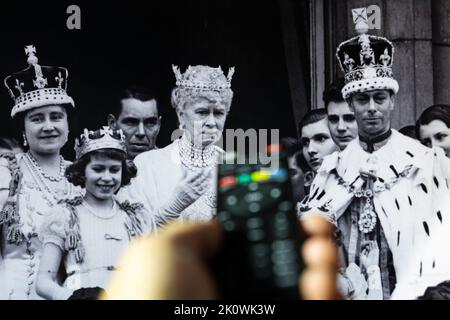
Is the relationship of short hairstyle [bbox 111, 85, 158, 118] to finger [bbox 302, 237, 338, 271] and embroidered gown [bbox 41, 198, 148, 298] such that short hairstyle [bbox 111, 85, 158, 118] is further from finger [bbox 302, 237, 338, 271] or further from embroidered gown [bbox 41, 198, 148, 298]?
finger [bbox 302, 237, 338, 271]

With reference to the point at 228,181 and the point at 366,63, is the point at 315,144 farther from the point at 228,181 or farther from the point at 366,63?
the point at 228,181

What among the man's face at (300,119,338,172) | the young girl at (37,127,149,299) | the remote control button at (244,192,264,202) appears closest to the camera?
the remote control button at (244,192,264,202)

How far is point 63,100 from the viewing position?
4.54 metres

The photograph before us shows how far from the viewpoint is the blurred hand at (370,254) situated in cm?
448

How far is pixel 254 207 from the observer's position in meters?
0.63

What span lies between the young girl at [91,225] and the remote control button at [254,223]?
386 centimetres

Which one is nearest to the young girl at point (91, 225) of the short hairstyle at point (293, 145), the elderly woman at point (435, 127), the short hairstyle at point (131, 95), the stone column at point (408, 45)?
the short hairstyle at point (131, 95)

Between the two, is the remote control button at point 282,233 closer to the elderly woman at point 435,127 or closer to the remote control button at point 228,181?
the remote control button at point 228,181

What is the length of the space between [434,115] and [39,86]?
1.98 m

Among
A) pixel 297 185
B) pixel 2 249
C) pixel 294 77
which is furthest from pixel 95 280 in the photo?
pixel 294 77

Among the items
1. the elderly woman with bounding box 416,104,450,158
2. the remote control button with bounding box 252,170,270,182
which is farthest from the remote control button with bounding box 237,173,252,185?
the elderly woman with bounding box 416,104,450,158

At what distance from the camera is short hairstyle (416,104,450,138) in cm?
471

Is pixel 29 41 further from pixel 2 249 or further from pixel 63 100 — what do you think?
pixel 2 249

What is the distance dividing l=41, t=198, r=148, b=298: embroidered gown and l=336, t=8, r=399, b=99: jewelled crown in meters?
1.27
